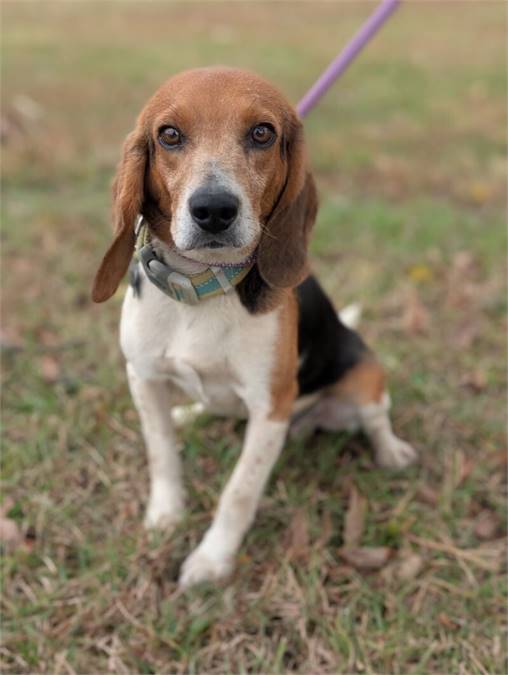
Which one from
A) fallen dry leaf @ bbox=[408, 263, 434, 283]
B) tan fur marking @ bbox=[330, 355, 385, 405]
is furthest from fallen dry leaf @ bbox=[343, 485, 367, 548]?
fallen dry leaf @ bbox=[408, 263, 434, 283]

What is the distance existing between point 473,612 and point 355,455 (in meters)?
1.04

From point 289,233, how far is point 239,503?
1185 mm

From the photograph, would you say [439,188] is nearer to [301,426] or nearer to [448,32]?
[301,426]

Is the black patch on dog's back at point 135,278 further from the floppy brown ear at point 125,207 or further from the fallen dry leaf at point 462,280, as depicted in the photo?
the fallen dry leaf at point 462,280

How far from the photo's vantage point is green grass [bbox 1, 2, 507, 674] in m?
2.91

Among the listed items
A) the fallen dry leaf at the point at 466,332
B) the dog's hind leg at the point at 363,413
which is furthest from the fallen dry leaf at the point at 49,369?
the fallen dry leaf at the point at 466,332

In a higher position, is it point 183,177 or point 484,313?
point 183,177

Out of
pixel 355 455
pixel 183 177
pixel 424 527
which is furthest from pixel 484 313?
pixel 183 177

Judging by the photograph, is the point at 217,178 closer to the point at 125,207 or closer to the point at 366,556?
the point at 125,207

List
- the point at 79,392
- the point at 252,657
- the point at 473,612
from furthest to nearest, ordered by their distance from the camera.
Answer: the point at 79,392 < the point at 473,612 < the point at 252,657

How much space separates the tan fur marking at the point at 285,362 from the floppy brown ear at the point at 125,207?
25.0 inches

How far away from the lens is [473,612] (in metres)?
3.05

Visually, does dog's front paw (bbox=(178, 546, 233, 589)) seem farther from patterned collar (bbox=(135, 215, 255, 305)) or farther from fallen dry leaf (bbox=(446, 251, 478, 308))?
fallen dry leaf (bbox=(446, 251, 478, 308))

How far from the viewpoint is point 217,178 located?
2.26m
